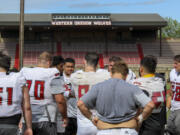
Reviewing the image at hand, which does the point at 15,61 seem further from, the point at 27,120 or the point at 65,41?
the point at 27,120

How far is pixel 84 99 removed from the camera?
4062 mm

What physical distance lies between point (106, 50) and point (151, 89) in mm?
25253

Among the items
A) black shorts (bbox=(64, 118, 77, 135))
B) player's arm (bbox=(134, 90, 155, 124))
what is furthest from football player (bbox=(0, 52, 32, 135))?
black shorts (bbox=(64, 118, 77, 135))

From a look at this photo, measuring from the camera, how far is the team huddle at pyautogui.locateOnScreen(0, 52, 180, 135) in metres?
3.96

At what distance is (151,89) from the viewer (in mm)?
5242

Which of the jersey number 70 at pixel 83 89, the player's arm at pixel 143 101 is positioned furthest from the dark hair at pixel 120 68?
the jersey number 70 at pixel 83 89

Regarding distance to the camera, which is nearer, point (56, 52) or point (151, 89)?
point (151, 89)

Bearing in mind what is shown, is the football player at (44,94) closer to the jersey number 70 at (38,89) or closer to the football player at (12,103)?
the jersey number 70 at (38,89)

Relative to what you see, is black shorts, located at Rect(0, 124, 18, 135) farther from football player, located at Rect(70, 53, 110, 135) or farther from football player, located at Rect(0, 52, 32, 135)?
Result: football player, located at Rect(70, 53, 110, 135)

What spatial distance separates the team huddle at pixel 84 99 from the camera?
3.96 m

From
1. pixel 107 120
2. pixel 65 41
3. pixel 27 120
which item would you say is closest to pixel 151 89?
pixel 107 120

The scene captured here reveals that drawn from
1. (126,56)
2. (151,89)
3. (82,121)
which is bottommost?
(82,121)

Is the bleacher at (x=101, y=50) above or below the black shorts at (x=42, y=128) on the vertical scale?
above

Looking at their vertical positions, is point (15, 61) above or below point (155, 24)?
below
